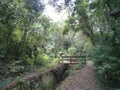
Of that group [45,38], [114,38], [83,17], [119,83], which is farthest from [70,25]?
[119,83]

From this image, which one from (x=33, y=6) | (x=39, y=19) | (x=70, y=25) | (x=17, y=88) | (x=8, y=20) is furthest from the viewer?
(x=70, y=25)

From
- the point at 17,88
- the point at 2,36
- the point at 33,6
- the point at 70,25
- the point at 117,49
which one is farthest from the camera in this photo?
the point at 70,25

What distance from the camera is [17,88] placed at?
691 centimetres

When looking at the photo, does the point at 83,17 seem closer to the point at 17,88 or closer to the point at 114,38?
the point at 114,38

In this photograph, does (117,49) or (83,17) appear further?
(83,17)

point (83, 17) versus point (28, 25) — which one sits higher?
point (83, 17)

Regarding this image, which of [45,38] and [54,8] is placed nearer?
[54,8]

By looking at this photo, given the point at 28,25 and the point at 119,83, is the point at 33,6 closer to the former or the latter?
the point at 28,25

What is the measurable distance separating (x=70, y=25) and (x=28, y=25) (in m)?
9.33

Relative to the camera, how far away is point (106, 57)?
324 inches

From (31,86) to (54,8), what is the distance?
620cm

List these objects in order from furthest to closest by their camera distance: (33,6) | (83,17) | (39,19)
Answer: (83,17) → (39,19) → (33,6)

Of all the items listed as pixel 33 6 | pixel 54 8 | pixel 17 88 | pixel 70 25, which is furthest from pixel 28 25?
pixel 70 25

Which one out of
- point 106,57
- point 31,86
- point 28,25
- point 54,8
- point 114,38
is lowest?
point 31,86
